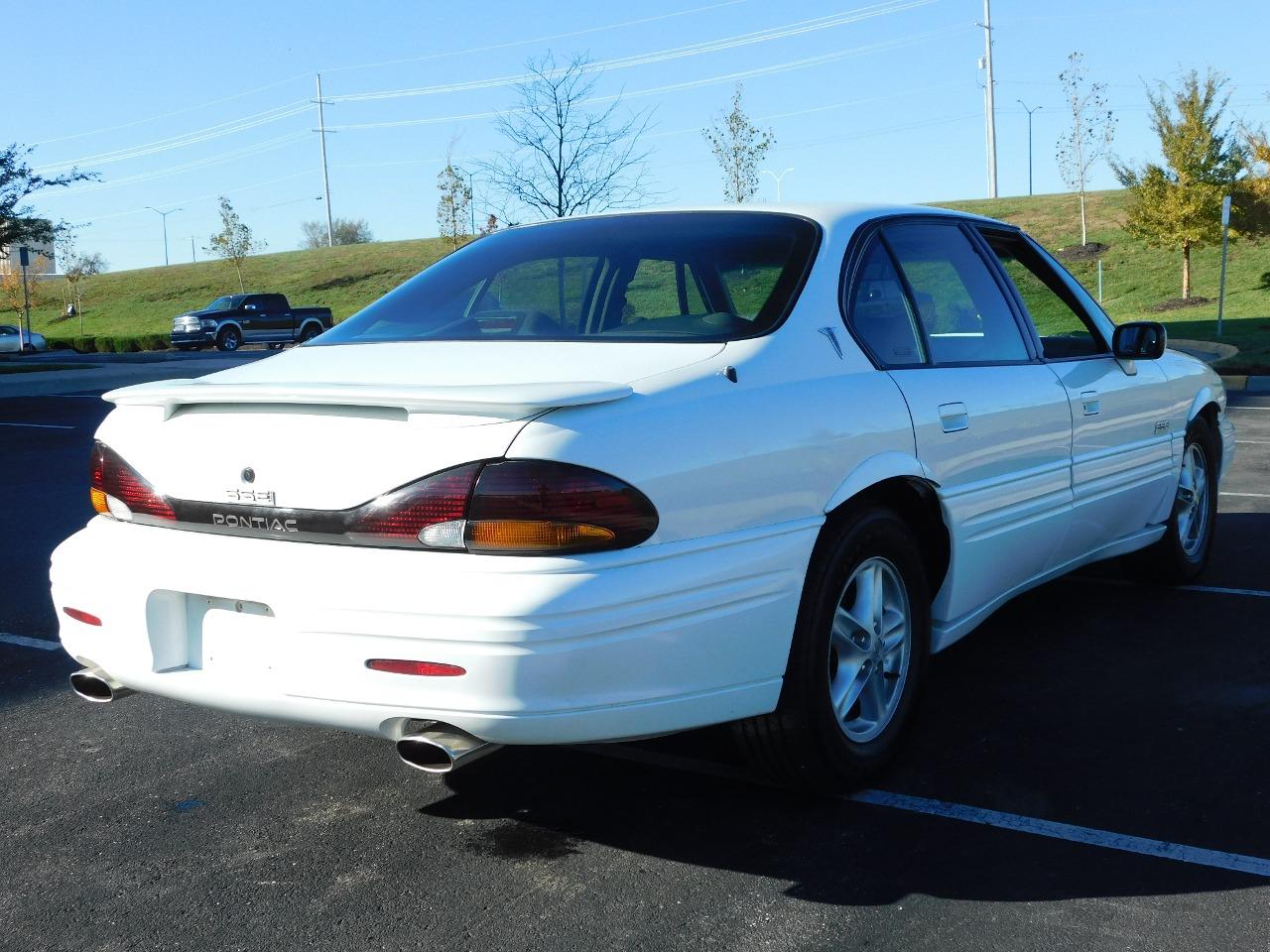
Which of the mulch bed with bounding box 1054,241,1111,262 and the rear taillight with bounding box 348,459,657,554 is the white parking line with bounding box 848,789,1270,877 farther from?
the mulch bed with bounding box 1054,241,1111,262

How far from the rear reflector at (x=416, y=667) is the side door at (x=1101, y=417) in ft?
8.91

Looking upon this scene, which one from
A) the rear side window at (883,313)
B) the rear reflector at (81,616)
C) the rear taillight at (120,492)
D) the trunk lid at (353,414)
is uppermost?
the rear side window at (883,313)

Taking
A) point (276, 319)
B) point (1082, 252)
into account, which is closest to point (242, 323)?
point (276, 319)

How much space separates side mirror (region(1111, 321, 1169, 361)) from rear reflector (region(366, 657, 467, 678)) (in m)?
3.29

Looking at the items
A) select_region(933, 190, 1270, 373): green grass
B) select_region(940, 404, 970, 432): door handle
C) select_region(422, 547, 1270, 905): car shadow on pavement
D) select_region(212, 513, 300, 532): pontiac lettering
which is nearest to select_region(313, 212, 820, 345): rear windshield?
select_region(940, 404, 970, 432): door handle

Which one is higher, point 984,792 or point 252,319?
point 252,319

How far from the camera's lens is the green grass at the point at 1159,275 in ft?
88.8

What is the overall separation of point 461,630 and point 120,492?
114 cm

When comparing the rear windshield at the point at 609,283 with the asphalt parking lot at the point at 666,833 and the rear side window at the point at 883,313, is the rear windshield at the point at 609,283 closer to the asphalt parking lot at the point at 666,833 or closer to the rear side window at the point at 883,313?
the rear side window at the point at 883,313

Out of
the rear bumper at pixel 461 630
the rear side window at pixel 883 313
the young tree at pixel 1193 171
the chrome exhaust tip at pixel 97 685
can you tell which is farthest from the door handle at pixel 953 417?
the young tree at pixel 1193 171

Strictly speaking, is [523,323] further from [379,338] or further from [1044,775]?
[1044,775]

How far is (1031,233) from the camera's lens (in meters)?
53.0

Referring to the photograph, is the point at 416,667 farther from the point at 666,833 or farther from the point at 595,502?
the point at 666,833

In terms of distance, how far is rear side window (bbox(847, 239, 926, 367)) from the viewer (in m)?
3.77
